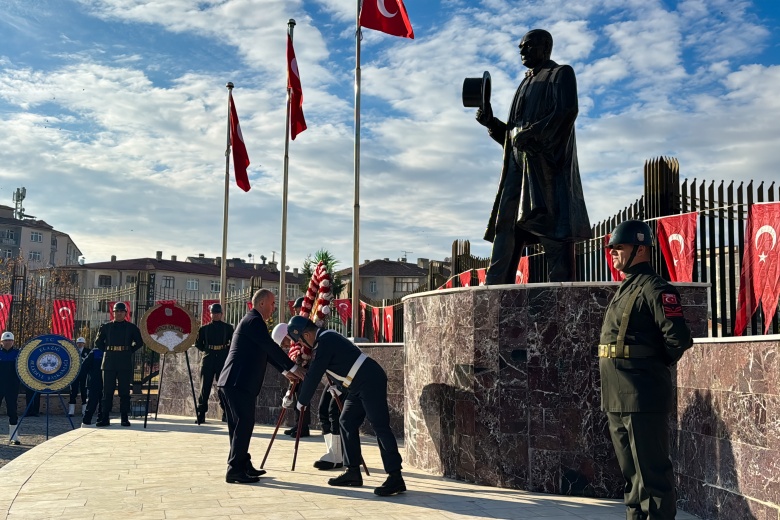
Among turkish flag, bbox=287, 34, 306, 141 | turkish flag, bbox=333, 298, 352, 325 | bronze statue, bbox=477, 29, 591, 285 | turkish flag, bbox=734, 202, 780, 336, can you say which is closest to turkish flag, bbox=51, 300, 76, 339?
turkish flag, bbox=333, 298, 352, 325

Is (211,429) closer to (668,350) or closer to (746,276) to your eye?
(746,276)

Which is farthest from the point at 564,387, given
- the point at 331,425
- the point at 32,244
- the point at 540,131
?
the point at 32,244

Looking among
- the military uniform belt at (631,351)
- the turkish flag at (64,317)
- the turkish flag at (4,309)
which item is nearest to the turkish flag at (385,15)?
the military uniform belt at (631,351)

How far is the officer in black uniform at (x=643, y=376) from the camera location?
16.9 feet

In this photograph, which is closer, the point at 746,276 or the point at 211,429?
the point at 746,276

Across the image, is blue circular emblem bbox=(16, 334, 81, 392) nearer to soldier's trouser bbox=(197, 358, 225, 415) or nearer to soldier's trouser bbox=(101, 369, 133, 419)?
soldier's trouser bbox=(101, 369, 133, 419)

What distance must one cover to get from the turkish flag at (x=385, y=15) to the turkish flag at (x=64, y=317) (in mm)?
14320

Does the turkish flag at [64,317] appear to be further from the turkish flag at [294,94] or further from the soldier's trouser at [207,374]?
the soldier's trouser at [207,374]

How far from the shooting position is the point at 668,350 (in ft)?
17.1

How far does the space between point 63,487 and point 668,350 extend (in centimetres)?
588

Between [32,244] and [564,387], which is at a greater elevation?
[32,244]

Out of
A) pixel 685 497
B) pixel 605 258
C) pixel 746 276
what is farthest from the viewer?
pixel 605 258

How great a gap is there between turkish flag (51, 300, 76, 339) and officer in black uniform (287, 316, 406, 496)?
1790cm

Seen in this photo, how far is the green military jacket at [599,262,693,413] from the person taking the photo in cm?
513
